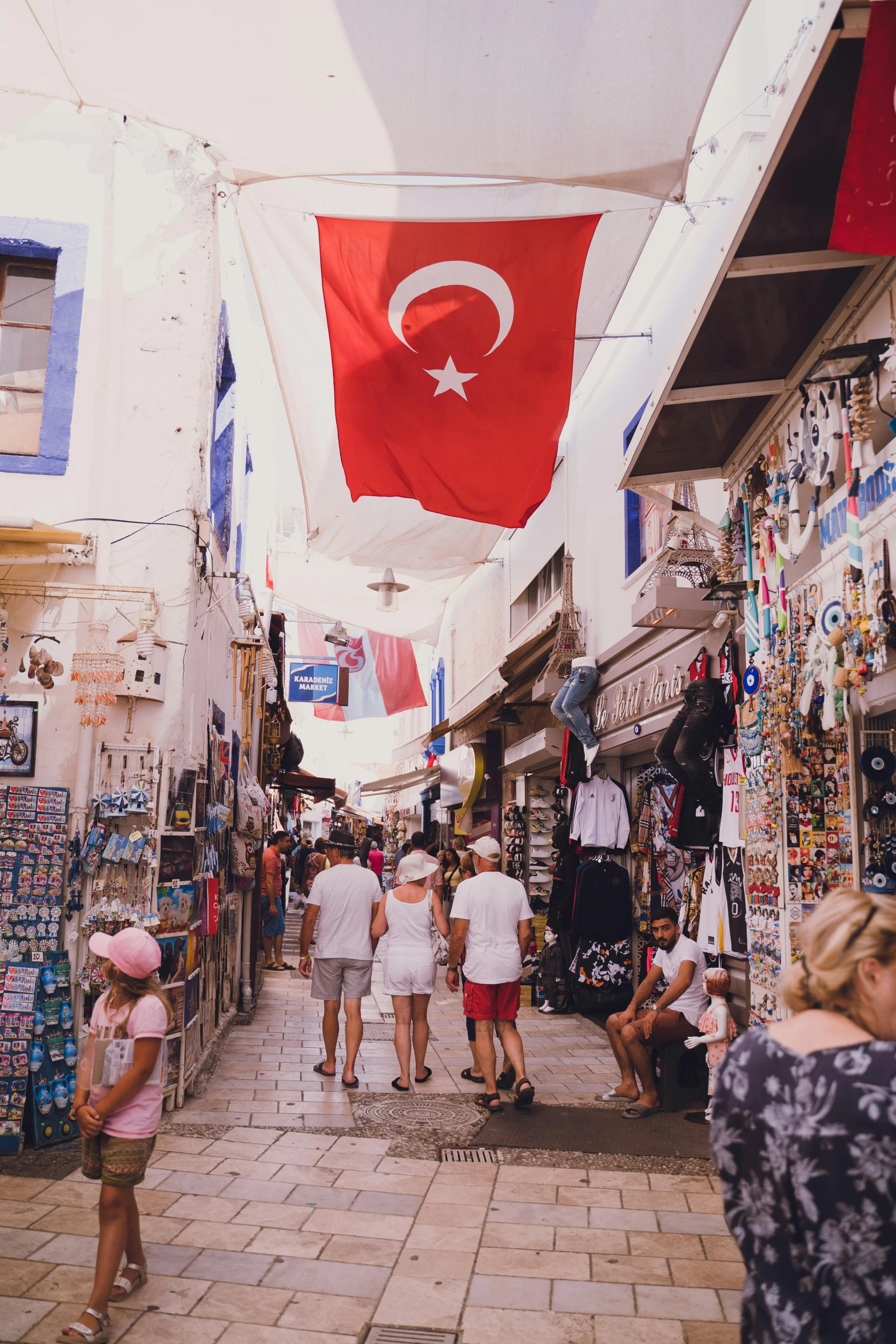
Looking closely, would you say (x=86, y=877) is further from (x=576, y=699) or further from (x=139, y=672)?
(x=576, y=699)

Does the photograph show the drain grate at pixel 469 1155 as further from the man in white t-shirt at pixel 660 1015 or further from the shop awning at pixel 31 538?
the shop awning at pixel 31 538

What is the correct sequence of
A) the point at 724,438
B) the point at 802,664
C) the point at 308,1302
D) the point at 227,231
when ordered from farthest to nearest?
the point at 227,231 < the point at 724,438 < the point at 802,664 < the point at 308,1302

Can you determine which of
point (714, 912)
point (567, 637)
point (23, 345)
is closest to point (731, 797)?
point (714, 912)

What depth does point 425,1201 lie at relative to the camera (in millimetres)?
5469

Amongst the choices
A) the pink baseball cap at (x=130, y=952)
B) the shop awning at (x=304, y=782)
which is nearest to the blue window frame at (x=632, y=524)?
the pink baseball cap at (x=130, y=952)

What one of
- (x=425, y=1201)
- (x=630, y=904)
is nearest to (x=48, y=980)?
(x=425, y=1201)

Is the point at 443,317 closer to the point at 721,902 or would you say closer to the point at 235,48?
the point at 235,48

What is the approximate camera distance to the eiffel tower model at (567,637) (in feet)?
39.2

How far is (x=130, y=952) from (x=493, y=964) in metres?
3.85

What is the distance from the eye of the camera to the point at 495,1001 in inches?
299

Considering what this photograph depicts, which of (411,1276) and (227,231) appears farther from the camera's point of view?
(227,231)

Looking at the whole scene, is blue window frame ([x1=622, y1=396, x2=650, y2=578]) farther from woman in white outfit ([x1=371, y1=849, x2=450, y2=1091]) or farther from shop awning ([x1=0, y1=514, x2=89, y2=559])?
shop awning ([x1=0, y1=514, x2=89, y2=559])

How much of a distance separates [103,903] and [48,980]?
0.61 metres

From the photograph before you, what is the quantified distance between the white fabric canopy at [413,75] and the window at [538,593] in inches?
305
